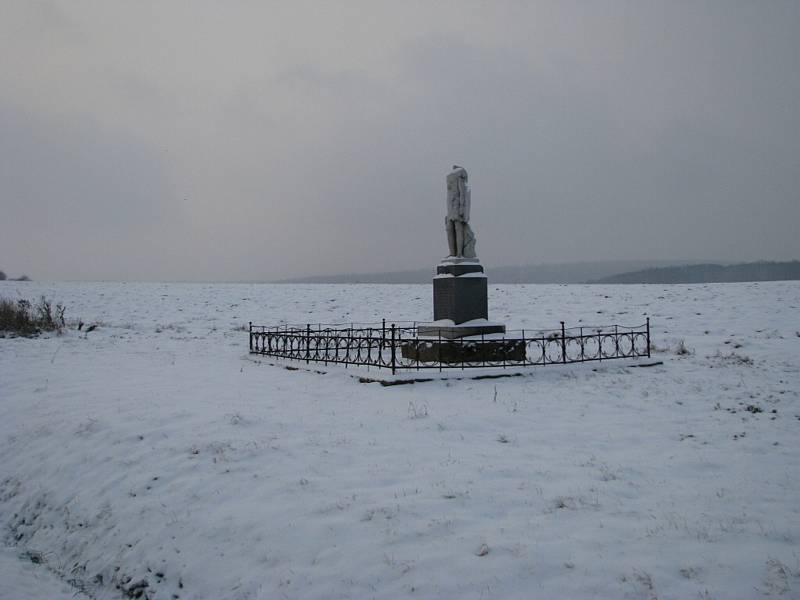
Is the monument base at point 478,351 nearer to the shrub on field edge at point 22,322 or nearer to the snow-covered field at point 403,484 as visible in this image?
the snow-covered field at point 403,484

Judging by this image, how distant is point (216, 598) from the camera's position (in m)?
5.23

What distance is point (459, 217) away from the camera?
56.6 feet

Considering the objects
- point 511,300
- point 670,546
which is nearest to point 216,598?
point 670,546

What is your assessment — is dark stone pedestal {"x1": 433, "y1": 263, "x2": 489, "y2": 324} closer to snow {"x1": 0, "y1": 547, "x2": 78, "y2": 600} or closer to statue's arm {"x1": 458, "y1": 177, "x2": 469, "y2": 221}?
statue's arm {"x1": 458, "y1": 177, "x2": 469, "y2": 221}

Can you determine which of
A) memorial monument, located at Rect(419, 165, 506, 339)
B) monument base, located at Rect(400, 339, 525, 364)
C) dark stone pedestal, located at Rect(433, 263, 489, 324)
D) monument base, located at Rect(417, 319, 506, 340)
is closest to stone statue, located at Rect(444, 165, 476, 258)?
memorial monument, located at Rect(419, 165, 506, 339)

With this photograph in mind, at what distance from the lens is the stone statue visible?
17.1 meters

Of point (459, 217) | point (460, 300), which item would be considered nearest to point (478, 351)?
point (460, 300)

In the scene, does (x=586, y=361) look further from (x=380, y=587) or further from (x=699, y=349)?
(x=380, y=587)

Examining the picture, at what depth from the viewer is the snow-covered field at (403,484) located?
4.84 m

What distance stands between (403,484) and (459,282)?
10.0 metres

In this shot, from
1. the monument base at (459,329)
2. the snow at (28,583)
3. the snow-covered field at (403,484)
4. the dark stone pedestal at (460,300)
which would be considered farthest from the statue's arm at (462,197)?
the snow at (28,583)

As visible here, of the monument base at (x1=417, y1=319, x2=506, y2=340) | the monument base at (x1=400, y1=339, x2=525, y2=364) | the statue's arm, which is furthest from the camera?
the statue's arm

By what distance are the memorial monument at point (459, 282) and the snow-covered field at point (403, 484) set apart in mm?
2650

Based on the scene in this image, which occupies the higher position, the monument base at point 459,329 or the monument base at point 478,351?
the monument base at point 459,329
